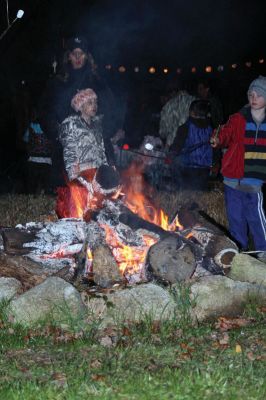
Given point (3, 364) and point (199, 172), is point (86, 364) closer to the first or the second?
point (3, 364)

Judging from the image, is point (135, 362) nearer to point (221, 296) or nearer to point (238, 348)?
point (238, 348)

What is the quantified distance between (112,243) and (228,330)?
2173 mm

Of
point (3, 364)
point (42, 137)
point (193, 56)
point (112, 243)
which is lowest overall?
point (3, 364)

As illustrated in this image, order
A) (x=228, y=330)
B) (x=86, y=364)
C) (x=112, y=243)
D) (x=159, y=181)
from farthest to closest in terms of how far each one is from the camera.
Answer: (x=159, y=181)
(x=112, y=243)
(x=228, y=330)
(x=86, y=364)

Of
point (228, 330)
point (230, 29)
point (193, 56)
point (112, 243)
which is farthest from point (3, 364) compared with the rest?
point (230, 29)

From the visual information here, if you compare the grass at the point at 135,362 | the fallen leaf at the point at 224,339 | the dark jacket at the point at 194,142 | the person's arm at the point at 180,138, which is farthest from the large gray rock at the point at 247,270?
the person's arm at the point at 180,138

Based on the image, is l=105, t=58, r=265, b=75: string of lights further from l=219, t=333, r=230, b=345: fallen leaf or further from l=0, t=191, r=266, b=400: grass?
l=219, t=333, r=230, b=345: fallen leaf

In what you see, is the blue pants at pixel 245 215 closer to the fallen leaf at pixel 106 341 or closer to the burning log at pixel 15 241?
the burning log at pixel 15 241

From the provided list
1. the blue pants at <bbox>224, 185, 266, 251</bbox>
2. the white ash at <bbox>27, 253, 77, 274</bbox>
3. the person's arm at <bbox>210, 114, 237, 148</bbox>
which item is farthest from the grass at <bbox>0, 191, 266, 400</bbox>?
the person's arm at <bbox>210, 114, 237, 148</bbox>

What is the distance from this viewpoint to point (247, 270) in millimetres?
6738

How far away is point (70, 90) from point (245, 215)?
3.32 meters

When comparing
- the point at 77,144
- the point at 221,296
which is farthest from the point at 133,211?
the point at 221,296

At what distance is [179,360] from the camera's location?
191 inches

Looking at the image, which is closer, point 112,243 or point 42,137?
point 112,243
